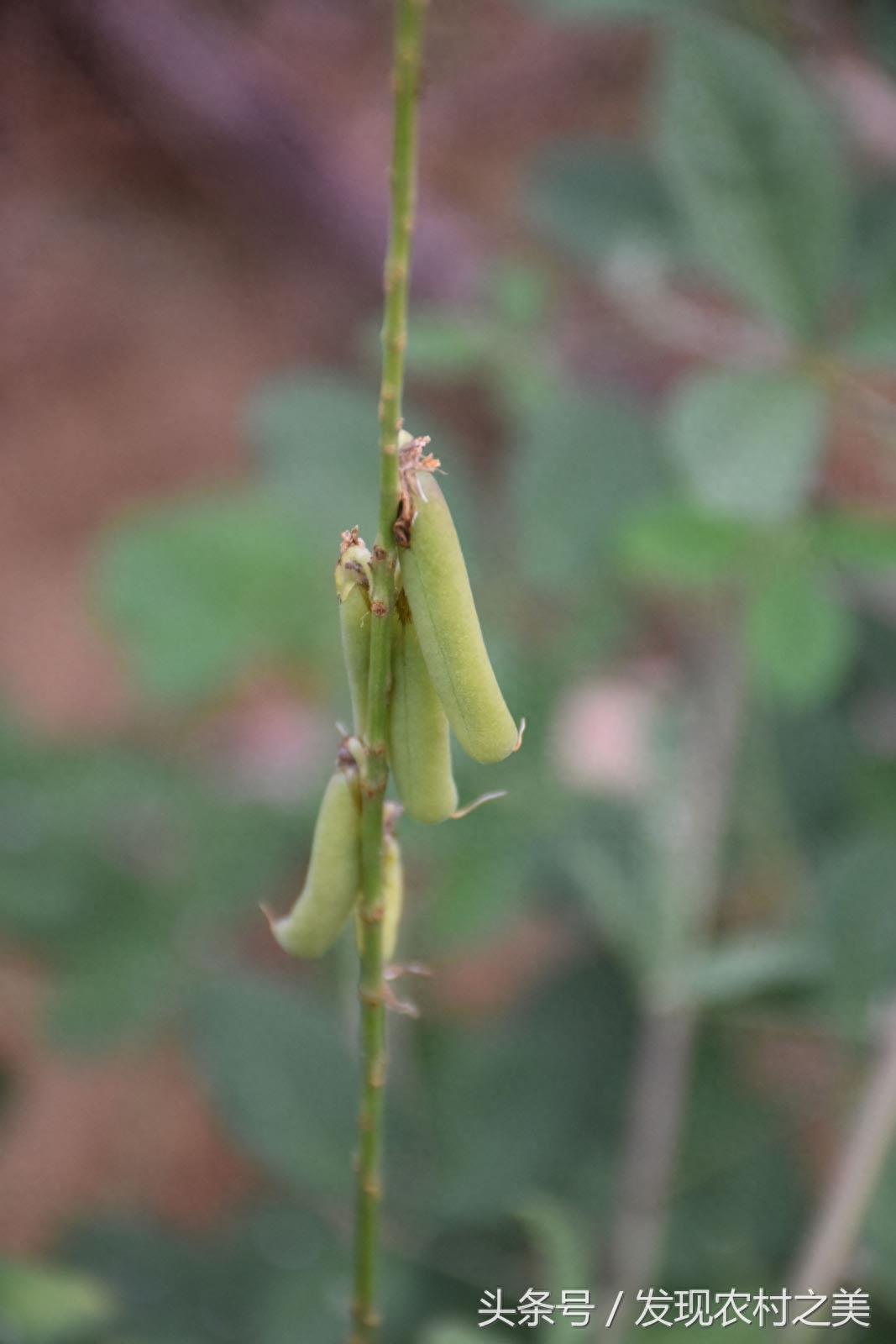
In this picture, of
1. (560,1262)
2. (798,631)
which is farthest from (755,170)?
(560,1262)

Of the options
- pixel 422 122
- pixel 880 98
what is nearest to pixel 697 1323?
pixel 880 98

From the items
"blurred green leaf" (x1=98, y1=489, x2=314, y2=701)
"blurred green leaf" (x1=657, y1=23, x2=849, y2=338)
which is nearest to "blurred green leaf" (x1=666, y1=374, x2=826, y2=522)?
"blurred green leaf" (x1=657, y1=23, x2=849, y2=338)

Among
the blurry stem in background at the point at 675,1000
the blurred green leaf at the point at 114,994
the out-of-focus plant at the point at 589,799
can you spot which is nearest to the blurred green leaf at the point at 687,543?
the out-of-focus plant at the point at 589,799

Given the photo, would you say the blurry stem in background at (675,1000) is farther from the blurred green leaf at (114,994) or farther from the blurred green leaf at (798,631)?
the blurred green leaf at (114,994)

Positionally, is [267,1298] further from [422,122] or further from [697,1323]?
[422,122]

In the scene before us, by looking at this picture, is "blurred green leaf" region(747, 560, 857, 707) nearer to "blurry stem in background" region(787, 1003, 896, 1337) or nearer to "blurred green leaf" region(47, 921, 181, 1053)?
"blurry stem in background" region(787, 1003, 896, 1337)

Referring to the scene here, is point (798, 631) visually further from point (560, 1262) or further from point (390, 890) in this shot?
point (390, 890)
